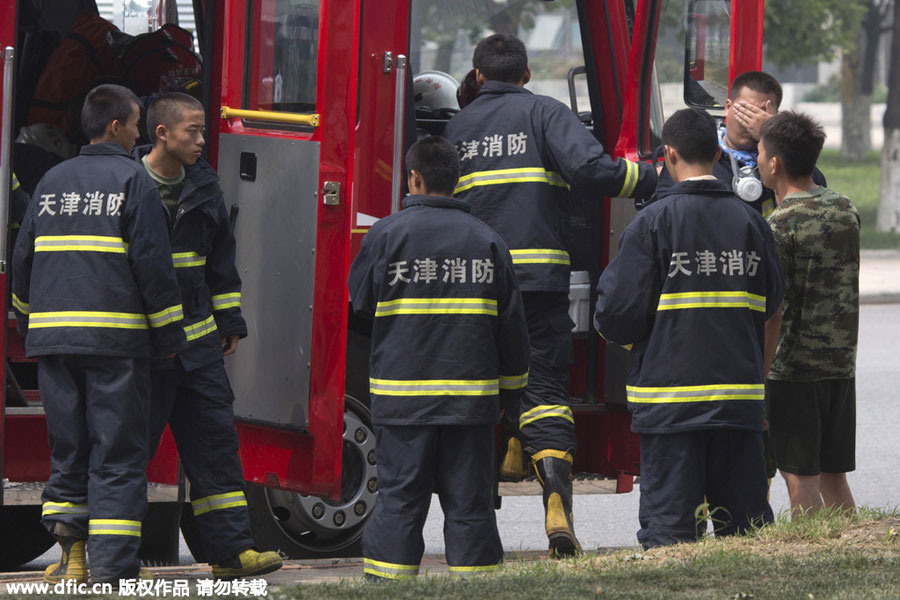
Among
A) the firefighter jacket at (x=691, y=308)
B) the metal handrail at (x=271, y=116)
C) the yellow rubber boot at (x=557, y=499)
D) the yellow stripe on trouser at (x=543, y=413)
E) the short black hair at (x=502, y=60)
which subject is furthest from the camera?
the short black hair at (x=502, y=60)

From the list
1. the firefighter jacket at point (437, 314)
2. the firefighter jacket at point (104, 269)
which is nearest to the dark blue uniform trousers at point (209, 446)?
the firefighter jacket at point (104, 269)

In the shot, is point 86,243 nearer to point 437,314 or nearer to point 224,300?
point 224,300

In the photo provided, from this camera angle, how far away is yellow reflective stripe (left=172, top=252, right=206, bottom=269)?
5.20m

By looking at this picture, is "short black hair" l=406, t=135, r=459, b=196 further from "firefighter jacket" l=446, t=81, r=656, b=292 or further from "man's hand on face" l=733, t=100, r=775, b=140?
"man's hand on face" l=733, t=100, r=775, b=140

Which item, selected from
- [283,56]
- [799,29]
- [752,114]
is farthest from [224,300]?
[799,29]

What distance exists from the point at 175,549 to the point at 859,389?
19.6 ft

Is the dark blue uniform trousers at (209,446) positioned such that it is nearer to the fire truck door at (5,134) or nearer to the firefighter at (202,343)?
the firefighter at (202,343)

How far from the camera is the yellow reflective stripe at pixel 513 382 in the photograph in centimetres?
513

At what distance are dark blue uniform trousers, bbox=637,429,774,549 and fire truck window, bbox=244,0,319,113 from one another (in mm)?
1690

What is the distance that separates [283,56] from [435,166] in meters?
0.90

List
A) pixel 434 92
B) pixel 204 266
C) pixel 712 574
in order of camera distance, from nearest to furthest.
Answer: pixel 712 574, pixel 204 266, pixel 434 92

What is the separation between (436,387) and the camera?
493 centimetres

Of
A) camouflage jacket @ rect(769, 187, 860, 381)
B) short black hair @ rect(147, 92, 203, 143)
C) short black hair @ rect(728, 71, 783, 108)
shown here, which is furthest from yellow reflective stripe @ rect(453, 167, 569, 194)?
short black hair @ rect(147, 92, 203, 143)

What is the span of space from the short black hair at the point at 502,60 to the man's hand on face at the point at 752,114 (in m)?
0.83
